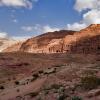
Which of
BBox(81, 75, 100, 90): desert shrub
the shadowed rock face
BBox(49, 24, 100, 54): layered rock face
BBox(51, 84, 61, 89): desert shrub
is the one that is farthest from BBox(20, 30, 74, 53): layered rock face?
BBox(81, 75, 100, 90): desert shrub

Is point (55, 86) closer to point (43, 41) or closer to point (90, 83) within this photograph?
point (90, 83)

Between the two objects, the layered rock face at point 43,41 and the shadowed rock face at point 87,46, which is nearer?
the shadowed rock face at point 87,46

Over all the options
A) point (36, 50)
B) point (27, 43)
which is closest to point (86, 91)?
point (36, 50)

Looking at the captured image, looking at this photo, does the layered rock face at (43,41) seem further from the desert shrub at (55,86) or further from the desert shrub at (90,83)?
the desert shrub at (90,83)

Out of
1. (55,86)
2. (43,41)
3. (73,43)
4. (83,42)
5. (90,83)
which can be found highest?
(43,41)

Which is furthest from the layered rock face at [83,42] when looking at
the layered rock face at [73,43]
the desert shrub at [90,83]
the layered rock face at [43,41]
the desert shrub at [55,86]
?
the desert shrub at [90,83]

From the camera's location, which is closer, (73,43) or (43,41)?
(73,43)

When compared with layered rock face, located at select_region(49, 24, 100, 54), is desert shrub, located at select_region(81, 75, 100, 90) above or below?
below

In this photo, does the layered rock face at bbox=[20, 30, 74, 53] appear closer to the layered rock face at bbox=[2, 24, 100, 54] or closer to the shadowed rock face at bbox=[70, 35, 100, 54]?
the layered rock face at bbox=[2, 24, 100, 54]

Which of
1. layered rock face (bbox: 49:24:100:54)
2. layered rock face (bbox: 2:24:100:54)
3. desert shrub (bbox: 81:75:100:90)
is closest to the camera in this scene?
desert shrub (bbox: 81:75:100:90)

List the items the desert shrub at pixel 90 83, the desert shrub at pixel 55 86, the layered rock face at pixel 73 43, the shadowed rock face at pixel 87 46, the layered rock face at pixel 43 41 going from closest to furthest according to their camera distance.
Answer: the desert shrub at pixel 90 83 < the desert shrub at pixel 55 86 < the shadowed rock face at pixel 87 46 < the layered rock face at pixel 73 43 < the layered rock face at pixel 43 41

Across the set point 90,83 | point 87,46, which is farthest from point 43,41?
point 90,83

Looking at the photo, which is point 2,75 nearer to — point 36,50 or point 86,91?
point 86,91

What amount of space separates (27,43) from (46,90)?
9055 centimetres
